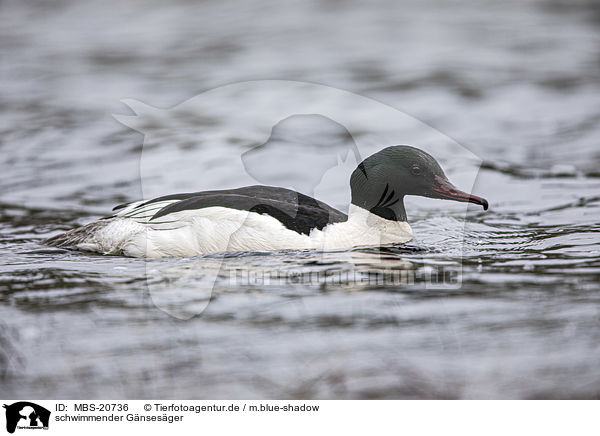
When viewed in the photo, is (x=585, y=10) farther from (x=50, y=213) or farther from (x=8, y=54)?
(x=50, y=213)

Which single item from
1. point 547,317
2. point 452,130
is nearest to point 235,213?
point 547,317

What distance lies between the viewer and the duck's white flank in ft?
21.8

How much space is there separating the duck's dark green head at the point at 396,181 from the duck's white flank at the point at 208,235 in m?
0.26

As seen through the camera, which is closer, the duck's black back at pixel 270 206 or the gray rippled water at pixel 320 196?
the gray rippled water at pixel 320 196

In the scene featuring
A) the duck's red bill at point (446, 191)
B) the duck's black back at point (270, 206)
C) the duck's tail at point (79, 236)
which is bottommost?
the duck's tail at point (79, 236)

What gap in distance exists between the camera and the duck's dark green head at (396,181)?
22.2 feet

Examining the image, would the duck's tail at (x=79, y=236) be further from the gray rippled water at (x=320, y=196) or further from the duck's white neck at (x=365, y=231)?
the duck's white neck at (x=365, y=231)

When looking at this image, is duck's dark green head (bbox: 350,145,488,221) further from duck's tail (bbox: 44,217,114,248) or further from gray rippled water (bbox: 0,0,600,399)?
duck's tail (bbox: 44,217,114,248)

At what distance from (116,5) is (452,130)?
950 cm

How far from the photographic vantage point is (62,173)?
388 inches
